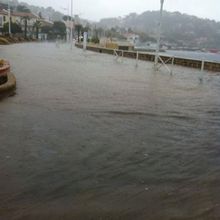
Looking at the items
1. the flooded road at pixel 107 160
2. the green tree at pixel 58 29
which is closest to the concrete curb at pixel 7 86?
the flooded road at pixel 107 160

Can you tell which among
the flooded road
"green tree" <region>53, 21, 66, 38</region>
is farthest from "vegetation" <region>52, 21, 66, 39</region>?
the flooded road

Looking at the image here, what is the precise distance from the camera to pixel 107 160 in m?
6.33

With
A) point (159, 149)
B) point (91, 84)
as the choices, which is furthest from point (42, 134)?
point (91, 84)

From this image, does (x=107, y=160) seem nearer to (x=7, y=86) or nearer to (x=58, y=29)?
(x=7, y=86)

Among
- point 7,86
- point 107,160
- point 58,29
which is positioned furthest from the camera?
point 58,29

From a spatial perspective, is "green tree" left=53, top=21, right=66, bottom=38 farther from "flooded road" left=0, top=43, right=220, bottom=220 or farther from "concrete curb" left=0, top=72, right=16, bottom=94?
"flooded road" left=0, top=43, right=220, bottom=220

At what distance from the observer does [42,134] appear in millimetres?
7711

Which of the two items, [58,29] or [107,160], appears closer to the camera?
[107,160]

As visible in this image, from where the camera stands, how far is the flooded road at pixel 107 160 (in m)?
4.68

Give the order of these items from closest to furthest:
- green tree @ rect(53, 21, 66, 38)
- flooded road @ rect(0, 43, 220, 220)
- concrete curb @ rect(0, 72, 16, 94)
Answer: flooded road @ rect(0, 43, 220, 220) < concrete curb @ rect(0, 72, 16, 94) < green tree @ rect(53, 21, 66, 38)

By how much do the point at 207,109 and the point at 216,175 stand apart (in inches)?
A: 242

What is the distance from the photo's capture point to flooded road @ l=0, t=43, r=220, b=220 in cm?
468

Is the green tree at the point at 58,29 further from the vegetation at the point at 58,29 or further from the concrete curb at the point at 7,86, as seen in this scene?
the concrete curb at the point at 7,86

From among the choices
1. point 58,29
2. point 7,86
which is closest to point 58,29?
point 58,29
